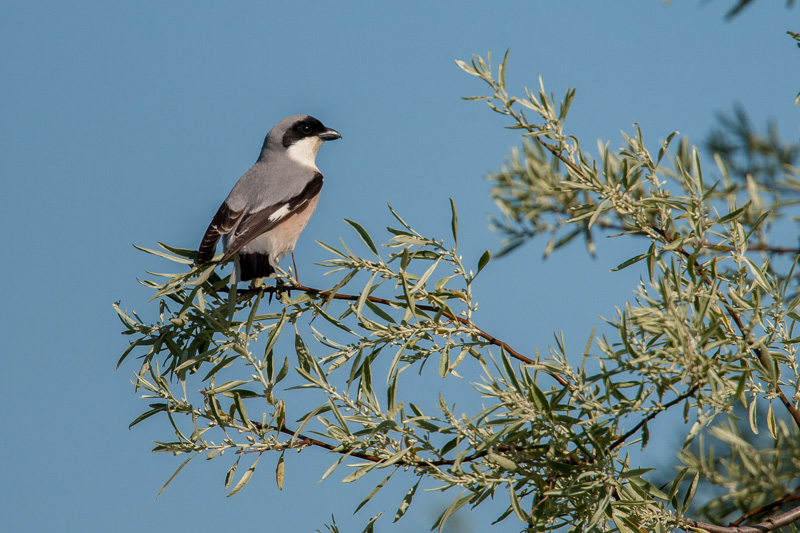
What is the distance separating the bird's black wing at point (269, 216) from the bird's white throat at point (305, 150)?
623mm

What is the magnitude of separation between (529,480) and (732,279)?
0.67 metres

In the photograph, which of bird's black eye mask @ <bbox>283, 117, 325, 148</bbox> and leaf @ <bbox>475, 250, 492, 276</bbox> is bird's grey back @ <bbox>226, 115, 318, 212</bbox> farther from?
leaf @ <bbox>475, 250, 492, 276</bbox>

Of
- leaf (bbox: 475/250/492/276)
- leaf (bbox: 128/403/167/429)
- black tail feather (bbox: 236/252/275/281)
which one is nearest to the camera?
leaf (bbox: 475/250/492/276)

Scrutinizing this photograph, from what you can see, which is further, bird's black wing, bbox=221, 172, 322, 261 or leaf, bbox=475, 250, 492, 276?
bird's black wing, bbox=221, 172, 322, 261

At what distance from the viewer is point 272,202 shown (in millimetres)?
4090

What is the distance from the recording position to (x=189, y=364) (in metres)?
2.11

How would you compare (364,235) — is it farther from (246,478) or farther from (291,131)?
(291,131)

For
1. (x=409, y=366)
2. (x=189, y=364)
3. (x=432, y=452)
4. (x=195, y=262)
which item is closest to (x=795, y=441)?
(x=432, y=452)

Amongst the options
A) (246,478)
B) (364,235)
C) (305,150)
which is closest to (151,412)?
(246,478)

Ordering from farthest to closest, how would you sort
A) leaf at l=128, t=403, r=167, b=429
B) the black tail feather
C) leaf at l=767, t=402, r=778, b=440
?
the black tail feather
leaf at l=128, t=403, r=167, b=429
leaf at l=767, t=402, r=778, b=440

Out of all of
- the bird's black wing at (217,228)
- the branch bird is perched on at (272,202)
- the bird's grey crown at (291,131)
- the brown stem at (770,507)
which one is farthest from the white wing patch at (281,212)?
the brown stem at (770,507)

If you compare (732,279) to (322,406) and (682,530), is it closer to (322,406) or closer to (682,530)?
(682,530)

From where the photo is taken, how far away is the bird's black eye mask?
5.36 metres

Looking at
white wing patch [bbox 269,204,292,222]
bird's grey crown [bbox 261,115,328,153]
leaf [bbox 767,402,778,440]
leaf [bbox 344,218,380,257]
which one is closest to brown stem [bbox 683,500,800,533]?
leaf [bbox 767,402,778,440]
